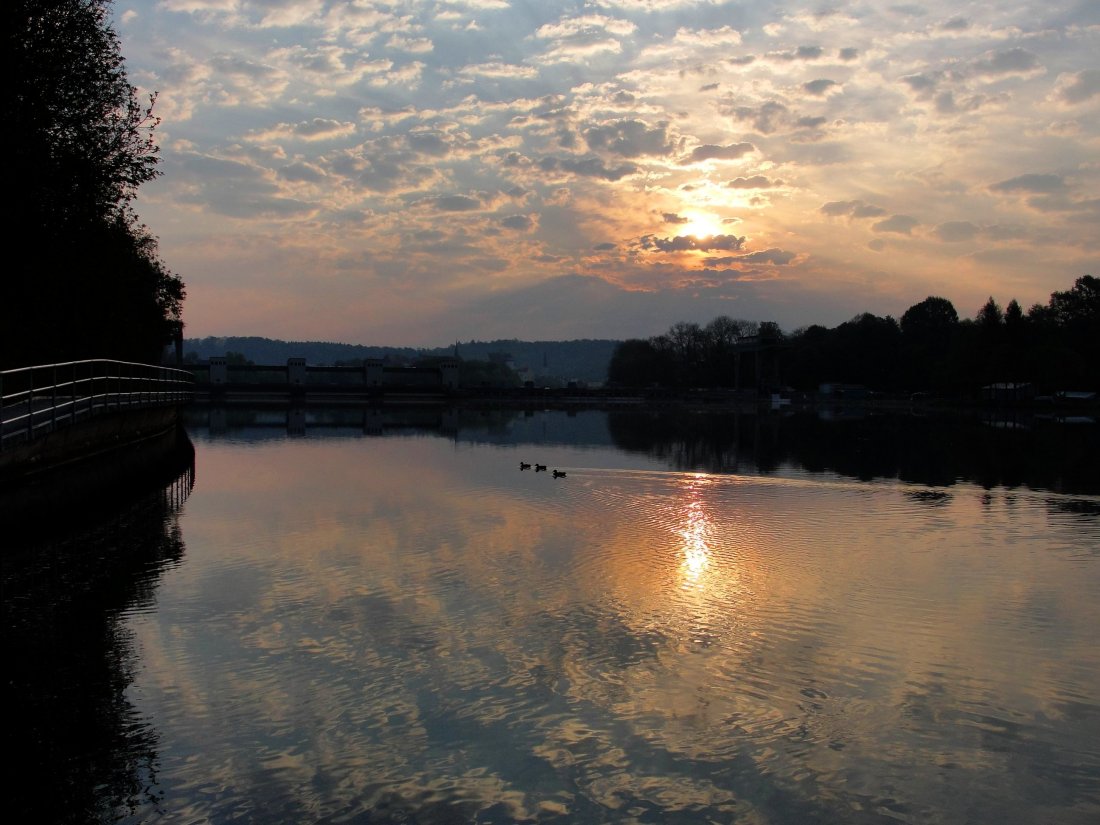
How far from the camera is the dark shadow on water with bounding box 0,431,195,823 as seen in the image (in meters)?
7.98

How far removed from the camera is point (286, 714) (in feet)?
31.9

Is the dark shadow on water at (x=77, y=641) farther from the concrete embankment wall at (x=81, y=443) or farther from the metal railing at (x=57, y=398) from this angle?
the metal railing at (x=57, y=398)

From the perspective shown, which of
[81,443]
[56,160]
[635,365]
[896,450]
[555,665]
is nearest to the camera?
[555,665]

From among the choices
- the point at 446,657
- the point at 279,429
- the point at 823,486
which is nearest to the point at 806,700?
the point at 446,657

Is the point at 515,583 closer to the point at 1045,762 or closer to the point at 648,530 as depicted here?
the point at 648,530

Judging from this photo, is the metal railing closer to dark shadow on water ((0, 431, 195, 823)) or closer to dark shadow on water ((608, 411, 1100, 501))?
dark shadow on water ((0, 431, 195, 823))

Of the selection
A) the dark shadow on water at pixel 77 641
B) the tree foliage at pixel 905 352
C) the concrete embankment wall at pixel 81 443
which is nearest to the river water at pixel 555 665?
the dark shadow on water at pixel 77 641

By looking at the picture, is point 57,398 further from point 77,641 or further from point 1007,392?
point 1007,392

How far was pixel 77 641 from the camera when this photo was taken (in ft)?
38.9

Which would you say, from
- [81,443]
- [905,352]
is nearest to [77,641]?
[81,443]

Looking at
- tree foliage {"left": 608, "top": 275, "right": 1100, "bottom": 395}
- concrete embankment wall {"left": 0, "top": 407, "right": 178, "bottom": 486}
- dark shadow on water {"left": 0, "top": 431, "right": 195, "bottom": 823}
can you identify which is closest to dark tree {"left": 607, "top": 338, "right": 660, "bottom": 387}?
tree foliage {"left": 608, "top": 275, "right": 1100, "bottom": 395}

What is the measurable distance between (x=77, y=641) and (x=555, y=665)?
5941mm

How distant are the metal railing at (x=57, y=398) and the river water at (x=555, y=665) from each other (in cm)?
A: 223

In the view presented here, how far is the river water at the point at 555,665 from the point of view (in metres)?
8.20
